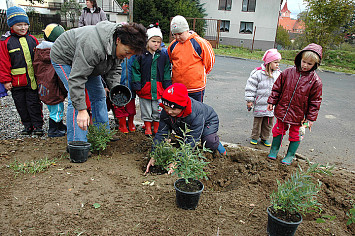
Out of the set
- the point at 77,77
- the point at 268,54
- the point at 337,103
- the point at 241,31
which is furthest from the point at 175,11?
the point at 77,77

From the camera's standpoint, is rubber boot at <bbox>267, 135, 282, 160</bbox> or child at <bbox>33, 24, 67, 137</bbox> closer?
rubber boot at <bbox>267, 135, 282, 160</bbox>

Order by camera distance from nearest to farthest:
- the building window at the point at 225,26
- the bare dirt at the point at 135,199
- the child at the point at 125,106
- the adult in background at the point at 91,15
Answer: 1. the bare dirt at the point at 135,199
2. the child at the point at 125,106
3. the adult in background at the point at 91,15
4. the building window at the point at 225,26

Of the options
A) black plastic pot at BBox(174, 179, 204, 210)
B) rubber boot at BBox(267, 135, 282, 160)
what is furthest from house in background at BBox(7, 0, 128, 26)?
black plastic pot at BBox(174, 179, 204, 210)

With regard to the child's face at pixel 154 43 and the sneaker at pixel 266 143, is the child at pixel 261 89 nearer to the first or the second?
the sneaker at pixel 266 143

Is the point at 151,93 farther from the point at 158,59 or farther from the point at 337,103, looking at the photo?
the point at 337,103

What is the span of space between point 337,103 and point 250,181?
6.21m

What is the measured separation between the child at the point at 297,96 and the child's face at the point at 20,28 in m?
3.93

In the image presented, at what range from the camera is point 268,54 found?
4441 millimetres

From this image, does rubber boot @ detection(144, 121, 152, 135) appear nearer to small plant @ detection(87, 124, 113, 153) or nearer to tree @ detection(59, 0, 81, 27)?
small plant @ detection(87, 124, 113, 153)

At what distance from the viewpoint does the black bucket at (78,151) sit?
3227mm

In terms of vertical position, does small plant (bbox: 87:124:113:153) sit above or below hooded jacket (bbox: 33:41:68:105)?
below

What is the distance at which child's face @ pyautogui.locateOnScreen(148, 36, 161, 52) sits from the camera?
13.8 ft

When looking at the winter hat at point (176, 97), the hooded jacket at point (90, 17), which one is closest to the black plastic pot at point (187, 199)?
the winter hat at point (176, 97)

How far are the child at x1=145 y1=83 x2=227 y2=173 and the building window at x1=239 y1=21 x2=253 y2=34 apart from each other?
31.5 metres
